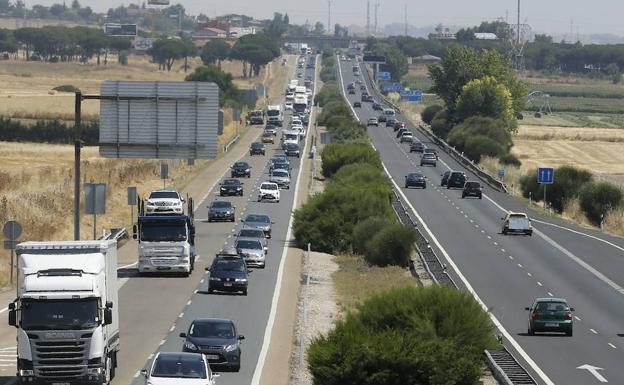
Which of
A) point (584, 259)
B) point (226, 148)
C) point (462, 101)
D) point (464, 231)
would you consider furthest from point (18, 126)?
point (584, 259)

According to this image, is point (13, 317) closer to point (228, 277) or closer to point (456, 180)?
point (228, 277)

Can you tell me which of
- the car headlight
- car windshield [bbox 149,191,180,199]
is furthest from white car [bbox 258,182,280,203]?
the car headlight

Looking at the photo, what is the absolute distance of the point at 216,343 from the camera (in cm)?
3438

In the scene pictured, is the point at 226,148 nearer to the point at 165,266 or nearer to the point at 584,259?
the point at 584,259

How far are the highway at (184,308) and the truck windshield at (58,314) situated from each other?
105 inches

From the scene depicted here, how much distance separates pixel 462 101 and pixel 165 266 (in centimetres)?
11610

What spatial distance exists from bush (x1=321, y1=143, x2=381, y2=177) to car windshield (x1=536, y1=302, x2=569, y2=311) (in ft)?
192

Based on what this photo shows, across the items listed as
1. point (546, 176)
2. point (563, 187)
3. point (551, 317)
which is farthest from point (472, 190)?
point (551, 317)

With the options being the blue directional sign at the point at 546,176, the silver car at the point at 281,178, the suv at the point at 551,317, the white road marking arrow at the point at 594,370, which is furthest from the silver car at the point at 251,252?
the silver car at the point at 281,178

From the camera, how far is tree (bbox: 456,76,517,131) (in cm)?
16725

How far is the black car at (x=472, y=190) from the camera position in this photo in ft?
329

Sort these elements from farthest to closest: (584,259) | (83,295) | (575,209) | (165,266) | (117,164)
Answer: (117,164) < (575,209) < (584,259) < (165,266) < (83,295)

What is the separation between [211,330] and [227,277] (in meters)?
15.6

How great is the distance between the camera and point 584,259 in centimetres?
7019
